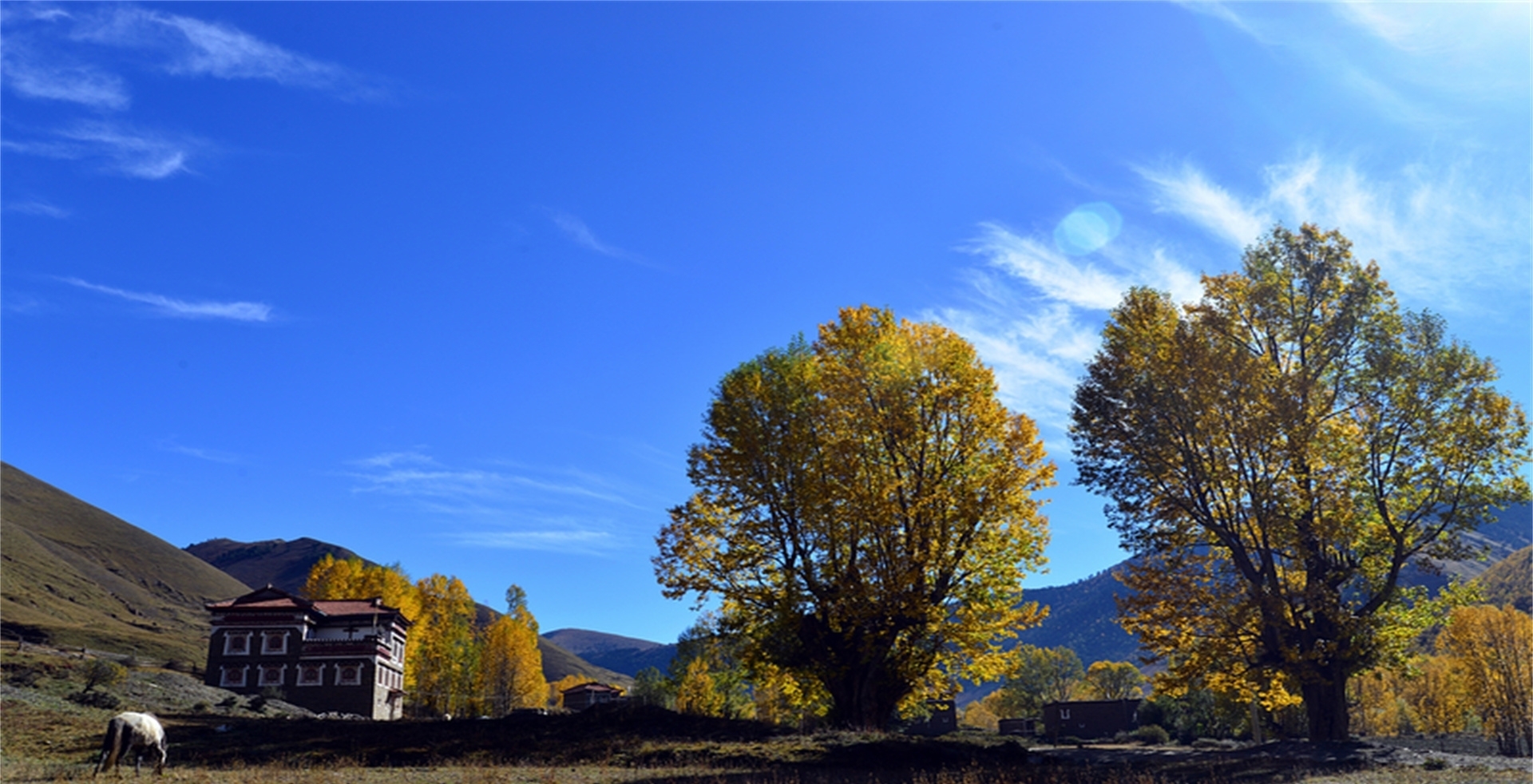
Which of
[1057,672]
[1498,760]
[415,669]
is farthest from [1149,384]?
[1057,672]

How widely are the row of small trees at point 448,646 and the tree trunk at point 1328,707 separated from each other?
73289mm

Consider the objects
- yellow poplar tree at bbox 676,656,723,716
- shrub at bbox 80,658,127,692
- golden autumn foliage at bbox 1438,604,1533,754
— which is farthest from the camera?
yellow poplar tree at bbox 676,656,723,716

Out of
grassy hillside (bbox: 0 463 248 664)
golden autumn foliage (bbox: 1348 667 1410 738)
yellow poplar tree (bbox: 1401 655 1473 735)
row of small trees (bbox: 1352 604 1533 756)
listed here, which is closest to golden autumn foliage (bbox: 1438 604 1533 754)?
row of small trees (bbox: 1352 604 1533 756)

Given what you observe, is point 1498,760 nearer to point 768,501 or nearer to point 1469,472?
point 1469,472

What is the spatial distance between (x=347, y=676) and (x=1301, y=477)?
6263cm

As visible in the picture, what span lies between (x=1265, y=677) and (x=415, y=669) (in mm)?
74810

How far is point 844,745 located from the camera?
23.2 m

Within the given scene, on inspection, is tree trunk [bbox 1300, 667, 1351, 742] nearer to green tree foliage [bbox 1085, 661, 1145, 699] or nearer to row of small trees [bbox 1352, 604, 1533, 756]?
row of small trees [bbox 1352, 604, 1533, 756]

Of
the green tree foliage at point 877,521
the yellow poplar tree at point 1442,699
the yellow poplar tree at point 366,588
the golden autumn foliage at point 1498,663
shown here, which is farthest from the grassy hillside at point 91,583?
the yellow poplar tree at point 1442,699

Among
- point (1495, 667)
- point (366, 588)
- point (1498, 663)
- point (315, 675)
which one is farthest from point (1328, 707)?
point (366, 588)

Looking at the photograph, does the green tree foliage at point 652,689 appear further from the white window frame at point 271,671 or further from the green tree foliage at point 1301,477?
the green tree foliage at point 1301,477

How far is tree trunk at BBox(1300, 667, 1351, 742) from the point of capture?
25.5 m

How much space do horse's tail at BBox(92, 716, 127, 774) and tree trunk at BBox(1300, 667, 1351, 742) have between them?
29.3 metres

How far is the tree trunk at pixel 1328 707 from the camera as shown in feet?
83.6
